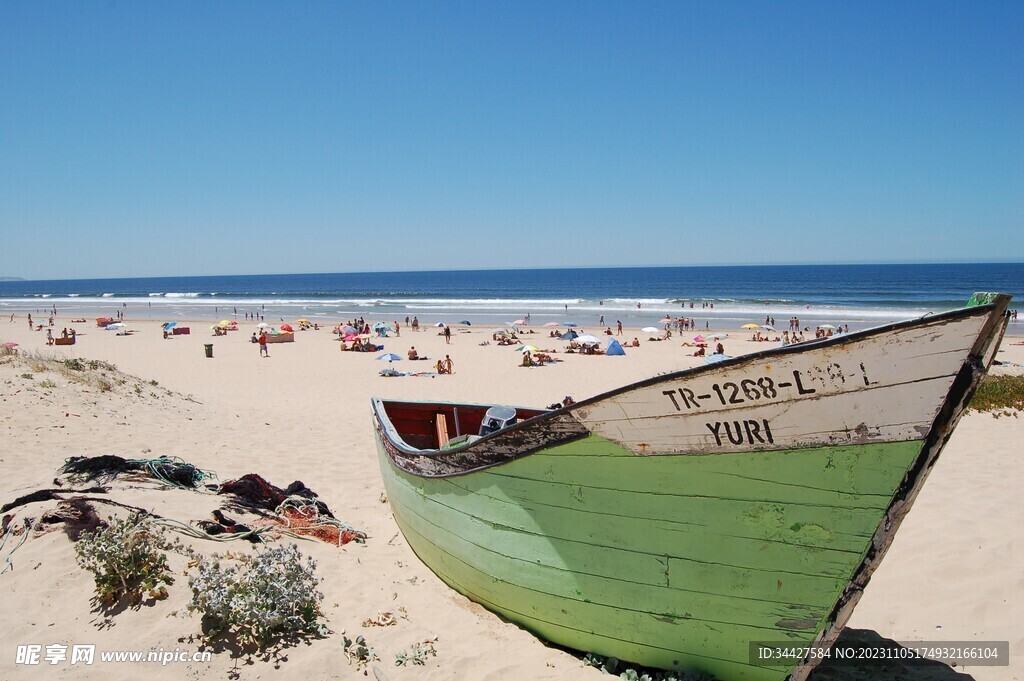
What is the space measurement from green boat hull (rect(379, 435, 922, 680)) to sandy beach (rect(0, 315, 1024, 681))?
491mm

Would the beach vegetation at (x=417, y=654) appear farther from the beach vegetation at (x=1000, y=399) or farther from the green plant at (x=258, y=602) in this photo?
the beach vegetation at (x=1000, y=399)

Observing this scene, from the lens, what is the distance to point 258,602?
3.91m

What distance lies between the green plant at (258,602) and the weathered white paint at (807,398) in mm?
2407

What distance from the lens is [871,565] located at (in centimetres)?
315

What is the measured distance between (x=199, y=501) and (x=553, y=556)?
426 cm

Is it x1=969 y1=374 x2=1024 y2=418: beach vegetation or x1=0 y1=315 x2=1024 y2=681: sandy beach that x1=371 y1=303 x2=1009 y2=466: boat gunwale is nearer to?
x1=0 y1=315 x2=1024 y2=681: sandy beach

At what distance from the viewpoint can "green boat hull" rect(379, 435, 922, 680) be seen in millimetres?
3170

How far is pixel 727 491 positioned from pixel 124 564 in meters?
3.95

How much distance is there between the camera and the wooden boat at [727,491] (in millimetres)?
2945

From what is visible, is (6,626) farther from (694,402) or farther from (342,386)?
(342,386)

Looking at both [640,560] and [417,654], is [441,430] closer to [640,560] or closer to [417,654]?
[417,654]

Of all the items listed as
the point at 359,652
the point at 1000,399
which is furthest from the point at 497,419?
the point at 1000,399

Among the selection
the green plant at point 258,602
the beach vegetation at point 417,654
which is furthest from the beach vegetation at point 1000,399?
the green plant at point 258,602

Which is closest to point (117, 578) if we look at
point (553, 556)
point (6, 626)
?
point (6, 626)
